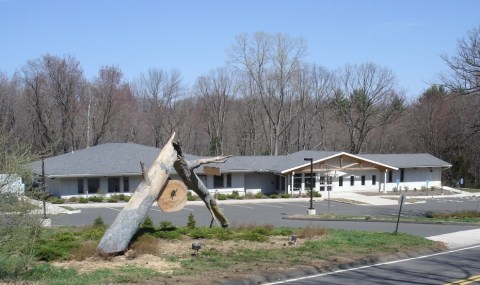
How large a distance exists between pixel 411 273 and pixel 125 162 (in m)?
41.5

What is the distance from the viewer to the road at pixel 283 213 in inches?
Answer: 1179

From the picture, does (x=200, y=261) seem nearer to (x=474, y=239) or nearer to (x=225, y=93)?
(x=474, y=239)

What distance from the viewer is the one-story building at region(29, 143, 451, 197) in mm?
51812

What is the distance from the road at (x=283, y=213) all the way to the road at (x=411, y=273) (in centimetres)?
830

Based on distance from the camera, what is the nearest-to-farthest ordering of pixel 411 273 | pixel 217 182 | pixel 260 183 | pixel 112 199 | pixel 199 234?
pixel 411 273, pixel 199 234, pixel 112 199, pixel 217 182, pixel 260 183

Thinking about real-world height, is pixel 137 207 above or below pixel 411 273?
above

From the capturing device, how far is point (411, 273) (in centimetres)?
1510

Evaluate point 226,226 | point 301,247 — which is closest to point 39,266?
point 301,247

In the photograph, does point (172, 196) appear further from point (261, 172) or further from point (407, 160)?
point (407, 160)

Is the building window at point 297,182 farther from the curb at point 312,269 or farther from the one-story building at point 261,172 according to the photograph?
the curb at point 312,269

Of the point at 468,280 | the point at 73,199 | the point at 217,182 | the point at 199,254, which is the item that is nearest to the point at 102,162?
the point at 73,199

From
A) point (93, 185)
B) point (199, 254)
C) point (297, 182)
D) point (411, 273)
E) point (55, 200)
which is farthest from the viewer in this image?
point (297, 182)

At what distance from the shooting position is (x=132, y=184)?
53562 millimetres

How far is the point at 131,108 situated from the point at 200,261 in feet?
209
